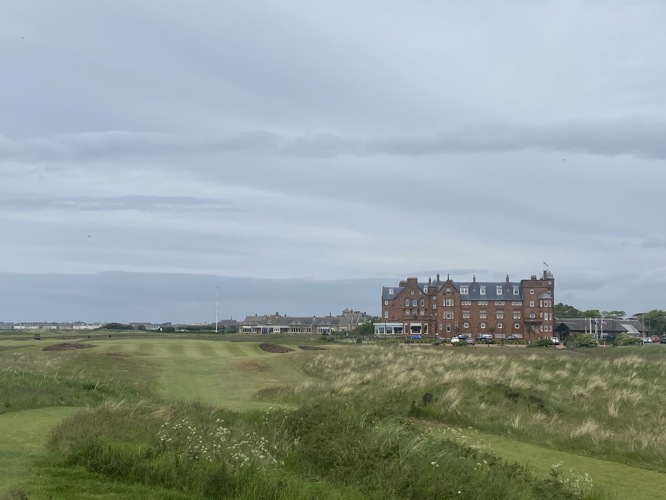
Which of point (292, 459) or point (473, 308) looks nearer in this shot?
point (292, 459)

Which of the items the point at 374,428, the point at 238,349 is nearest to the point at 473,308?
the point at 238,349

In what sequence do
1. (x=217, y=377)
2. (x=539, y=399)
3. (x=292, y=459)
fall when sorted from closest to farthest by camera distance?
(x=292, y=459) < (x=539, y=399) < (x=217, y=377)

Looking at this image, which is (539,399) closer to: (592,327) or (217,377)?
(217,377)

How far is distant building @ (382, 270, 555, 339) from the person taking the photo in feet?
379

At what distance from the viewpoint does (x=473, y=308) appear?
119m

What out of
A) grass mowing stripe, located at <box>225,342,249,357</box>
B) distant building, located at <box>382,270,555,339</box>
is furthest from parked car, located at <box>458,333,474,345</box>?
grass mowing stripe, located at <box>225,342,249,357</box>

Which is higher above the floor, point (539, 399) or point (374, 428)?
point (374, 428)

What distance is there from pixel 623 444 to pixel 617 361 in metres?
27.2

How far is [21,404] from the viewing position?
17.7 m

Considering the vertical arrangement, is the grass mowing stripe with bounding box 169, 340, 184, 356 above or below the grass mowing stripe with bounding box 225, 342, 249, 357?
above

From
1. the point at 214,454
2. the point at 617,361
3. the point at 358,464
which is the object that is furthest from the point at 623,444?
the point at 617,361

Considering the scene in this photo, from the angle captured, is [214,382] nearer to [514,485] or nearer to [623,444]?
[623,444]

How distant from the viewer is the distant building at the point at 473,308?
379 feet

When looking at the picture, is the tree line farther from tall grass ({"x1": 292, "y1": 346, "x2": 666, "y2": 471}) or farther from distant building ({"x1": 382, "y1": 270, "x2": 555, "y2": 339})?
tall grass ({"x1": 292, "y1": 346, "x2": 666, "y2": 471})
